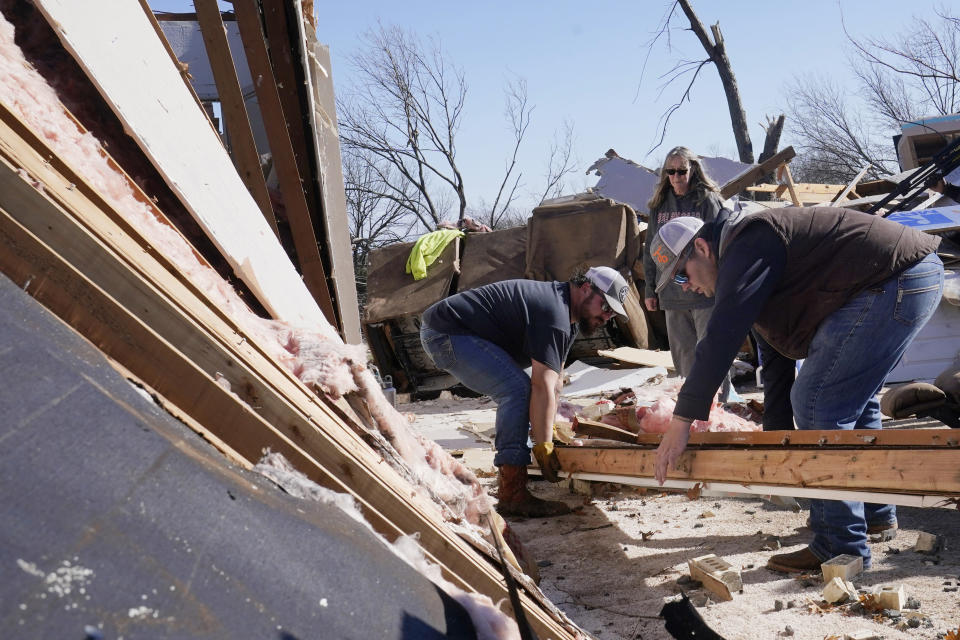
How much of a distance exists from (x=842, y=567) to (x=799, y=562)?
26 cm

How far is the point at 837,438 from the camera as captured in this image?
8.93ft

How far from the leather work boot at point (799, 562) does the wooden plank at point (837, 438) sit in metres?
0.55

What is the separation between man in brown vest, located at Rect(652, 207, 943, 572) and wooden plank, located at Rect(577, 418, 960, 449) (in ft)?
0.64

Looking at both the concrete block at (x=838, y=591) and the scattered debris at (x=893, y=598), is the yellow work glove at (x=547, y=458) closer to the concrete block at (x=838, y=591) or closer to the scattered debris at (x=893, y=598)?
the concrete block at (x=838, y=591)

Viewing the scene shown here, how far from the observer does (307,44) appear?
195 inches

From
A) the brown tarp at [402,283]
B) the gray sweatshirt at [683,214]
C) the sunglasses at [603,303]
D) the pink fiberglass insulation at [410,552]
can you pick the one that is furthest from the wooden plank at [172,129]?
the brown tarp at [402,283]

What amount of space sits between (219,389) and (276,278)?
4.72ft

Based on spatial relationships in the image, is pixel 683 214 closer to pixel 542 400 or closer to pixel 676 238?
pixel 542 400

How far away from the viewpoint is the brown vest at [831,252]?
2988 millimetres

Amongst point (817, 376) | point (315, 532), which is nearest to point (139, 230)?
point (315, 532)

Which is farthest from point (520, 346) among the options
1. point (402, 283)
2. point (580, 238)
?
point (402, 283)

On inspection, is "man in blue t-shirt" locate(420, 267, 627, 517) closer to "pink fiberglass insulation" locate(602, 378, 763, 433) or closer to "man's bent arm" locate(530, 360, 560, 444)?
"man's bent arm" locate(530, 360, 560, 444)

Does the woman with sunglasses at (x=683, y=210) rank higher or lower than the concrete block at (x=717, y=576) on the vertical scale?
higher

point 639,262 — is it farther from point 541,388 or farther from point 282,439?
point 282,439
